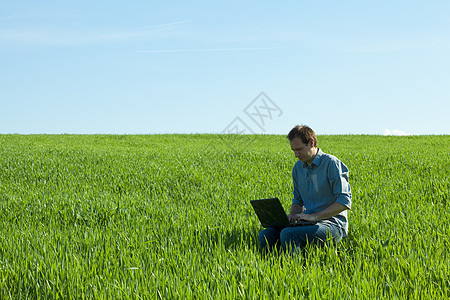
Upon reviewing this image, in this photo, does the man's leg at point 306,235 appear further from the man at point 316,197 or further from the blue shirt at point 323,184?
the blue shirt at point 323,184

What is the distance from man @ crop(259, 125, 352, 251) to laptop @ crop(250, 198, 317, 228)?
0.09 metres

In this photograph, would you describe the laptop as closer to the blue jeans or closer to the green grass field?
the blue jeans

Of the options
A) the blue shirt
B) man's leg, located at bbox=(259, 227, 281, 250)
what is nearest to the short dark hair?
the blue shirt

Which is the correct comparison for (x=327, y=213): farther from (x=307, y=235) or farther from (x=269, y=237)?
(x=269, y=237)

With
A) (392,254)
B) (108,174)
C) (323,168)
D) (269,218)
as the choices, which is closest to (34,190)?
(108,174)

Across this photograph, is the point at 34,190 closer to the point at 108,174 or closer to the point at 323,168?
the point at 108,174

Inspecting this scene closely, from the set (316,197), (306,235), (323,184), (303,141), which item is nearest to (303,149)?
(303,141)

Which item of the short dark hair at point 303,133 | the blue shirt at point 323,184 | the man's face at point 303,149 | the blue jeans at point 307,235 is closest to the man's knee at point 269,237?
the blue jeans at point 307,235

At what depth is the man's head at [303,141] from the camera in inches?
186

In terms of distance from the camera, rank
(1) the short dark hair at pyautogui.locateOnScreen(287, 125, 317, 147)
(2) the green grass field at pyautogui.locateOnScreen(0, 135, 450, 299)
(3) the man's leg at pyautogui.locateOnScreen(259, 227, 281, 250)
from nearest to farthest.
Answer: (2) the green grass field at pyautogui.locateOnScreen(0, 135, 450, 299) → (1) the short dark hair at pyautogui.locateOnScreen(287, 125, 317, 147) → (3) the man's leg at pyautogui.locateOnScreen(259, 227, 281, 250)

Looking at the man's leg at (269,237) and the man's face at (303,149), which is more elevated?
the man's face at (303,149)

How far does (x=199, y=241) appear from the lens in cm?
534

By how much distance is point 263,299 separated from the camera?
3.21 meters

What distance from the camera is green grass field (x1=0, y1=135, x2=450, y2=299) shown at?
141 inches
